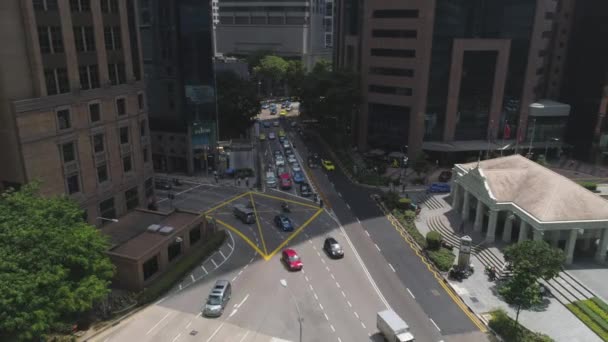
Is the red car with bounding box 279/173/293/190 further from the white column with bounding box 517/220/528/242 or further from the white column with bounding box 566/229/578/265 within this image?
the white column with bounding box 566/229/578/265

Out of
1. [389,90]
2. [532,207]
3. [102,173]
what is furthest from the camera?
[389,90]

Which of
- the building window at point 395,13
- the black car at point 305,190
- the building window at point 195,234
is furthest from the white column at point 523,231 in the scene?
the building window at point 395,13

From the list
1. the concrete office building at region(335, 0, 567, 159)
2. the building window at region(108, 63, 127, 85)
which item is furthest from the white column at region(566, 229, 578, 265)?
the building window at region(108, 63, 127, 85)

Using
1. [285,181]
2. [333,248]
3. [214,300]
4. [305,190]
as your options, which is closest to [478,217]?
[333,248]

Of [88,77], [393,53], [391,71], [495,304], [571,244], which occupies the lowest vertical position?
[495,304]

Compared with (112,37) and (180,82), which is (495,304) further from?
(180,82)

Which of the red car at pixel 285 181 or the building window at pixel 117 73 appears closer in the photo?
the building window at pixel 117 73

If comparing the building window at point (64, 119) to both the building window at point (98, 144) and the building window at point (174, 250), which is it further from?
the building window at point (174, 250)
